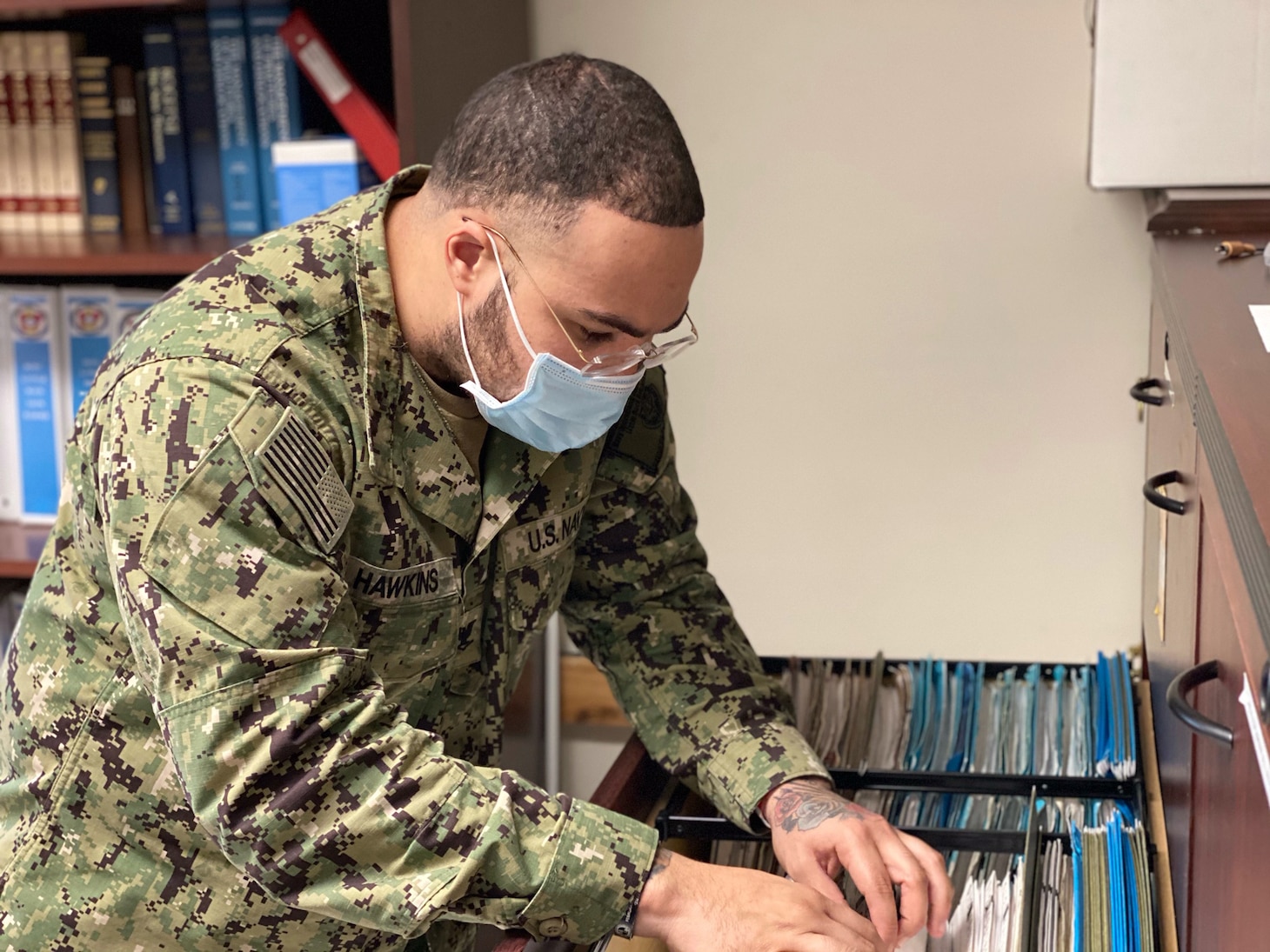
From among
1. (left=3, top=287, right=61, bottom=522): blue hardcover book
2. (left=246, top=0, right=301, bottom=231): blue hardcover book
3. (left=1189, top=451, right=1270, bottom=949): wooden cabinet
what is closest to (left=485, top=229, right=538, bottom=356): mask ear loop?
(left=1189, top=451, right=1270, bottom=949): wooden cabinet

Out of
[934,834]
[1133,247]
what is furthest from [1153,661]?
[1133,247]

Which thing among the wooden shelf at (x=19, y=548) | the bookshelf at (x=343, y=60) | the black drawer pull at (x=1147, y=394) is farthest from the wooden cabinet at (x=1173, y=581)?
the wooden shelf at (x=19, y=548)

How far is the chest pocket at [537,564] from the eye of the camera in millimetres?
1062

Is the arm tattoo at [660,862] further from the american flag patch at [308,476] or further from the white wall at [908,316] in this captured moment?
the white wall at [908,316]

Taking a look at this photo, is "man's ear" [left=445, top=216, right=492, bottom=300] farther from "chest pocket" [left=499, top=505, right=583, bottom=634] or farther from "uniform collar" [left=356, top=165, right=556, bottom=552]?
"chest pocket" [left=499, top=505, right=583, bottom=634]

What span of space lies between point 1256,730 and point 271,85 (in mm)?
1478

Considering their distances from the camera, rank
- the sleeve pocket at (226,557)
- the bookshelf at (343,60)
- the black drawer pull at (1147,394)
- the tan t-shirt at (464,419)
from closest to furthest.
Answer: the sleeve pocket at (226,557), the tan t-shirt at (464,419), the black drawer pull at (1147,394), the bookshelf at (343,60)

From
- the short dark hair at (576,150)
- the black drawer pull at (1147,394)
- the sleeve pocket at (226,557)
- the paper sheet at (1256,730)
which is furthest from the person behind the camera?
the black drawer pull at (1147,394)

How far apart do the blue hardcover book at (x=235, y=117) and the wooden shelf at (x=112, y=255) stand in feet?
0.14

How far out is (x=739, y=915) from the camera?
81cm

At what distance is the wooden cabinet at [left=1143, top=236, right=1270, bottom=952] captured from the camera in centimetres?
51

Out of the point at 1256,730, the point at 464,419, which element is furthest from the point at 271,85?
the point at 1256,730

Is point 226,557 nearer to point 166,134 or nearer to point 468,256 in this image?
point 468,256

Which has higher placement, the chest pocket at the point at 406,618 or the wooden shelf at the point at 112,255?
the wooden shelf at the point at 112,255
